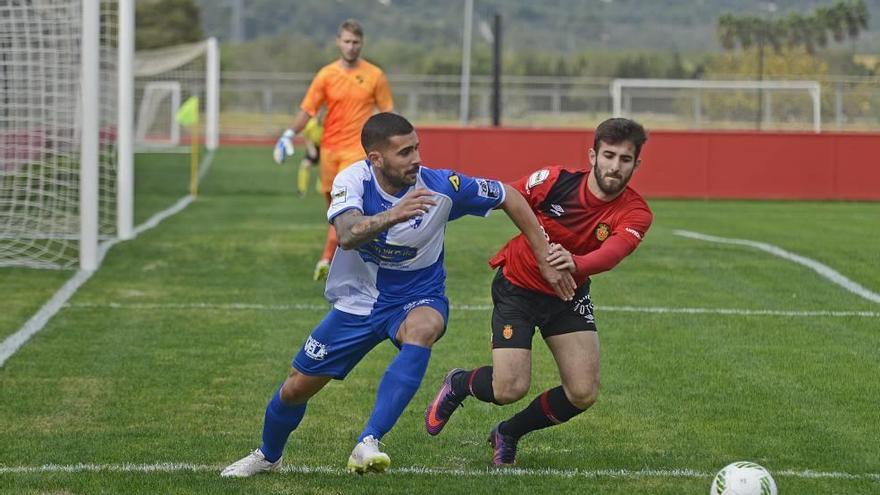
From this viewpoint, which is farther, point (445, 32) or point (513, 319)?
point (445, 32)

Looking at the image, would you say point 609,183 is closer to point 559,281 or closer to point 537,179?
point 537,179

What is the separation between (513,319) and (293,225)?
1218 centimetres

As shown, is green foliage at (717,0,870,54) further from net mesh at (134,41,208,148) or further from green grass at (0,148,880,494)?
green grass at (0,148,880,494)

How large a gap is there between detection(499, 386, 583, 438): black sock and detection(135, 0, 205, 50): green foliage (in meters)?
70.3

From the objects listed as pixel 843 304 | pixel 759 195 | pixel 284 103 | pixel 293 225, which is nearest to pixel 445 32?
pixel 284 103

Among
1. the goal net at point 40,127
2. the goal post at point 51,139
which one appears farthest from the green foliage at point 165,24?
the goal net at point 40,127

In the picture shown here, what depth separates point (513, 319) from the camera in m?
6.72

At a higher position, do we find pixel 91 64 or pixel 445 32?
pixel 445 32

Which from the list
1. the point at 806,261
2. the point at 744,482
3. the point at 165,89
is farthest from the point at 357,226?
the point at 165,89

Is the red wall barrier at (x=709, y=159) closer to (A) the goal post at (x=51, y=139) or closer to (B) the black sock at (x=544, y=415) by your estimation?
(A) the goal post at (x=51, y=139)

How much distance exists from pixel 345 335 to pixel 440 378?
265 centimetres

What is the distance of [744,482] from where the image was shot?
5.61 m

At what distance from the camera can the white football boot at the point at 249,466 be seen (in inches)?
247

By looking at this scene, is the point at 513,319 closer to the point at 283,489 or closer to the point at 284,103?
the point at 283,489
